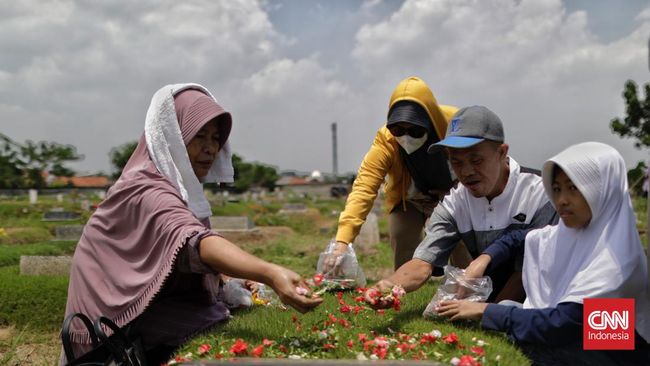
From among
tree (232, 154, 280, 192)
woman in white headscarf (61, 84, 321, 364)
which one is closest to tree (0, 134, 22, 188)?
tree (232, 154, 280, 192)

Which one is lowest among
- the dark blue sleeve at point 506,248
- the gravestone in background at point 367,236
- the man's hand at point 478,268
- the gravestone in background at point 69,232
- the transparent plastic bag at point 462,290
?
A: the gravestone in background at point 367,236

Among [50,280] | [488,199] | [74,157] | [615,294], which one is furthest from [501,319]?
[74,157]

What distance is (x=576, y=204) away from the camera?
2180mm

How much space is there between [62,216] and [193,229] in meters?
16.0

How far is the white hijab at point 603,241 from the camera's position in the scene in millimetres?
2094

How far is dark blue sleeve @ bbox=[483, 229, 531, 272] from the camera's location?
2703 millimetres

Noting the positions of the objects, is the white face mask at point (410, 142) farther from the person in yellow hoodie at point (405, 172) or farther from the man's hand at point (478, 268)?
the man's hand at point (478, 268)

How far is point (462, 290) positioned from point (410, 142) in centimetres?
144

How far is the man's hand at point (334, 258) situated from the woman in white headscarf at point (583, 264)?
1.33m

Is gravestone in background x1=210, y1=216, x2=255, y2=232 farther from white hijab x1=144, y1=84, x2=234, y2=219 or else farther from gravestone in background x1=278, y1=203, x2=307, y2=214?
white hijab x1=144, y1=84, x2=234, y2=219

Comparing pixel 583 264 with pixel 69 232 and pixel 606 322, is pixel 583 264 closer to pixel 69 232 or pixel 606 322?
pixel 606 322

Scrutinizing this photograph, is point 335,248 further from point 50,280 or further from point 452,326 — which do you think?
point 50,280

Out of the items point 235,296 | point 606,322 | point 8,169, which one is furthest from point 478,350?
point 8,169

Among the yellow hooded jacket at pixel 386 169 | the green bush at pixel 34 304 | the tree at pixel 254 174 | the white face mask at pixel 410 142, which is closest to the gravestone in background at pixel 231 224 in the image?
the green bush at pixel 34 304
